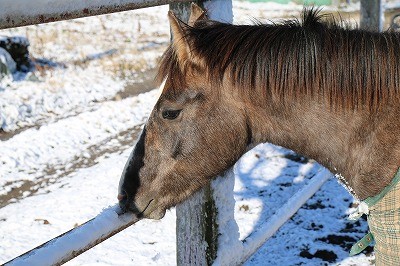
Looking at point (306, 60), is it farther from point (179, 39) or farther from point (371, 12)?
point (371, 12)

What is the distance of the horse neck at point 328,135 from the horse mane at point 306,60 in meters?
0.06

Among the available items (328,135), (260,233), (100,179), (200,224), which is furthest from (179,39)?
(100,179)

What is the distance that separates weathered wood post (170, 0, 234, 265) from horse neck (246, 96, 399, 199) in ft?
2.72

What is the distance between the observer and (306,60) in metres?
1.96

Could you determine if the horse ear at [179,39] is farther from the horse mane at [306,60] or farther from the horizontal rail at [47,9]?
the horizontal rail at [47,9]

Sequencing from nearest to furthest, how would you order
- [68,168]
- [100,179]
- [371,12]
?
1. [100,179]
2. [68,168]
3. [371,12]

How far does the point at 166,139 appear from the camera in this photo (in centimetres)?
217

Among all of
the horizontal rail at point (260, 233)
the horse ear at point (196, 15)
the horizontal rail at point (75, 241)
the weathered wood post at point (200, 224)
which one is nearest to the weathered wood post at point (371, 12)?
the horizontal rail at point (260, 233)

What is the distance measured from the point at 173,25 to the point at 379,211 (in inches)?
43.7

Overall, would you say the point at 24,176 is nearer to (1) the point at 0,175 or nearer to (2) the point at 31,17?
(1) the point at 0,175

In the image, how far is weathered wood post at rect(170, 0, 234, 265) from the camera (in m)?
2.87

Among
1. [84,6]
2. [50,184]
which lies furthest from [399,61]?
[50,184]

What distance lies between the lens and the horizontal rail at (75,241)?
1.85m

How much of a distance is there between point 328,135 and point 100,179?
3.39 m
